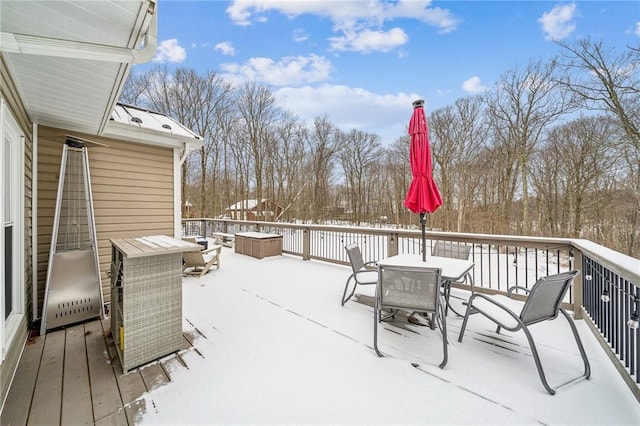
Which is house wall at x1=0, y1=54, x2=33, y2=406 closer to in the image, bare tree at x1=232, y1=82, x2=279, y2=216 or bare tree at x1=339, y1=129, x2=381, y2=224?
bare tree at x1=232, y1=82, x2=279, y2=216

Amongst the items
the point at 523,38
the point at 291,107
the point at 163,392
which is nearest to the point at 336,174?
the point at 291,107

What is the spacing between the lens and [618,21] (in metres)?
7.96

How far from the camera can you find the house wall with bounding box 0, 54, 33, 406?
1974 millimetres

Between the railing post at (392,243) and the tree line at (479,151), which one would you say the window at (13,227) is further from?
the tree line at (479,151)

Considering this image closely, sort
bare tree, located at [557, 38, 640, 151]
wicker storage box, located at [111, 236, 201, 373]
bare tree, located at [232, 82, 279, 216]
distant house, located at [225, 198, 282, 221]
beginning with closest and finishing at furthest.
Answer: wicker storage box, located at [111, 236, 201, 373] → bare tree, located at [557, 38, 640, 151] → bare tree, located at [232, 82, 279, 216] → distant house, located at [225, 198, 282, 221]

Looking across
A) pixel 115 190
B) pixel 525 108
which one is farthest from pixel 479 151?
pixel 115 190

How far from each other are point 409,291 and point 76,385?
9.31ft

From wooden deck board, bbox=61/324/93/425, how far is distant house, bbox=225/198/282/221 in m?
14.3

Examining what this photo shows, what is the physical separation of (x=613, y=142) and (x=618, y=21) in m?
3.80

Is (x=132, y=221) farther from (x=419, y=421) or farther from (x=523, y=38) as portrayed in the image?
(x=523, y=38)

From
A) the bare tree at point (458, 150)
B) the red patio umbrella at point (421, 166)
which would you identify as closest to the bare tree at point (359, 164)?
the bare tree at point (458, 150)

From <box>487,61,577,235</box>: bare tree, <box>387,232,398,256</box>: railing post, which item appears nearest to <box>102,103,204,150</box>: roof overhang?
<box>387,232,398,256</box>: railing post

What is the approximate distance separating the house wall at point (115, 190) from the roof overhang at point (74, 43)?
1080 mm

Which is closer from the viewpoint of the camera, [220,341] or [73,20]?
[73,20]
